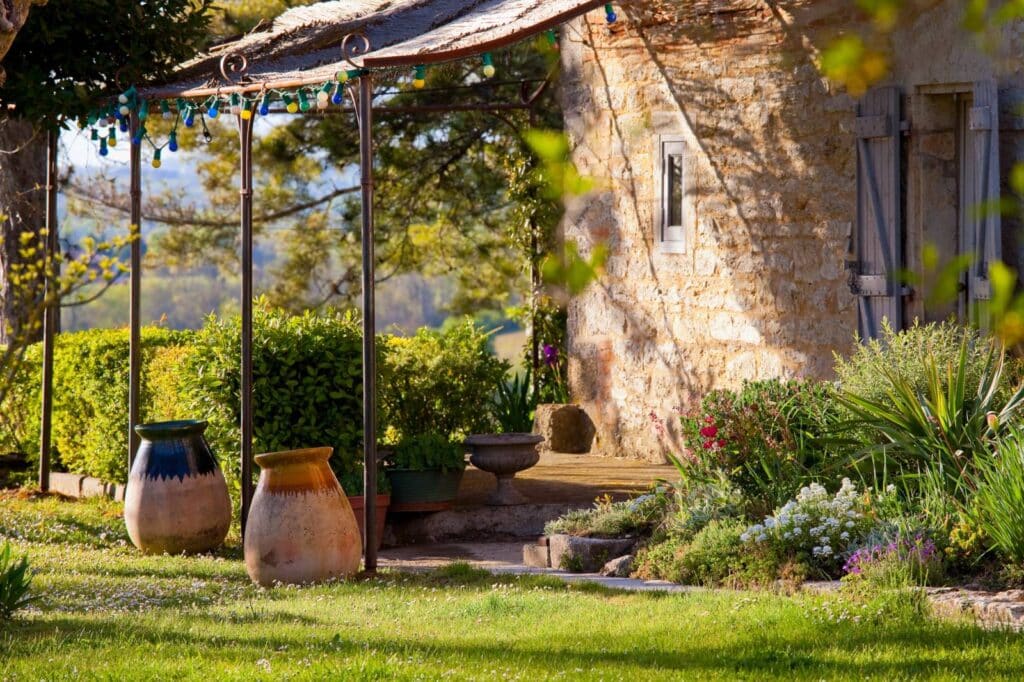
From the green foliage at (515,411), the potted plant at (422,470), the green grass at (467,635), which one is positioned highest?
the green foliage at (515,411)

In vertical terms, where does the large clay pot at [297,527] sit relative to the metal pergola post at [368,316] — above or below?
below

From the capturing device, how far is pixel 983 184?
909 cm

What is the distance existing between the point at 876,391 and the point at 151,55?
19.1ft

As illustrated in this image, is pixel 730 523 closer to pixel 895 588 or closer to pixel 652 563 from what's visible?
pixel 652 563

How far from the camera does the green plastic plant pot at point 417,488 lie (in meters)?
9.42

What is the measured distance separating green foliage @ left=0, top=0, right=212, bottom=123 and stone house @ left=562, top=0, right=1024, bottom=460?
→ 3607 millimetres

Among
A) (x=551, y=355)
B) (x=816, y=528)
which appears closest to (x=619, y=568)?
(x=816, y=528)

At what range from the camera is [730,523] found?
7477 millimetres

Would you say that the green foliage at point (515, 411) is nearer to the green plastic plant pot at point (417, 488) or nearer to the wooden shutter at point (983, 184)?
the green plastic plant pot at point (417, 488)

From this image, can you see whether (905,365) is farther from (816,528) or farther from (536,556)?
(536,556)

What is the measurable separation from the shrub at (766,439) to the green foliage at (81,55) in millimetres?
4947

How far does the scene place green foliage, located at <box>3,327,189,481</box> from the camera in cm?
1106

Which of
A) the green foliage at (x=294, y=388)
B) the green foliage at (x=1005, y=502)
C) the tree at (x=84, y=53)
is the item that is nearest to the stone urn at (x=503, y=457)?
the green foliage at (x=294, y=388)

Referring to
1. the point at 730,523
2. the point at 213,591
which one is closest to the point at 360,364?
the point at 213,591
